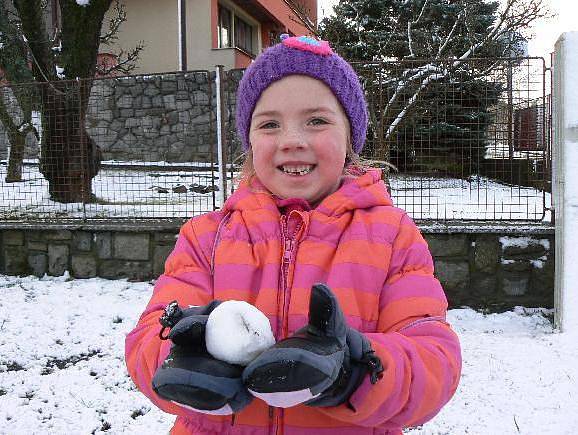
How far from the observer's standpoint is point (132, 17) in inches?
543

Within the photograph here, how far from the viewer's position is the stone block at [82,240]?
17.0ft

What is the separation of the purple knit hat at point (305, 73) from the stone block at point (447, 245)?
10.6 ft

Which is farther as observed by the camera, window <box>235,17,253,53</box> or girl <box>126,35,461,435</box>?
window <box>235,17,253,53</box>

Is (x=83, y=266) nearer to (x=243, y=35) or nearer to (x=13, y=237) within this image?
(x=13, y=237)

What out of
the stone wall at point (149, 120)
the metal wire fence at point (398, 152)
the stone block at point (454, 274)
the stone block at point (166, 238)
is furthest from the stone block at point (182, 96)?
the stone block at point (454, 274)

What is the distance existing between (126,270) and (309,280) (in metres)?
4.25

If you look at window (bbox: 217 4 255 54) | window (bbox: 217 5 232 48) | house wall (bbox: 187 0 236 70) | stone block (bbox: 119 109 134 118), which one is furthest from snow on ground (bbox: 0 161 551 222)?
window (bbox: 217 4 255 54)

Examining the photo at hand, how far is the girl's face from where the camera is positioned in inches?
46.8

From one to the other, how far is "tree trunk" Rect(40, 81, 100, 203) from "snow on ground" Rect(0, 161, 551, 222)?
13cm

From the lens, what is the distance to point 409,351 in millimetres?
963

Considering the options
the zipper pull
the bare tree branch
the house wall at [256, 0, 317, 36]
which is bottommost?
the zipper pull

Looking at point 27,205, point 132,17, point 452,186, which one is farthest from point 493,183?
point 132,17

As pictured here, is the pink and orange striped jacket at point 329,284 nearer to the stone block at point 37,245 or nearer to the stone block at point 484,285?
the stone block at point 484,285

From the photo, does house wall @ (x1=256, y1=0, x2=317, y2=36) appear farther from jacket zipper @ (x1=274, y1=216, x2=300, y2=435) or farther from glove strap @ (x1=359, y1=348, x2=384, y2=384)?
glove strap @ (x1=359, y1=348, x2=384, y2=384)
